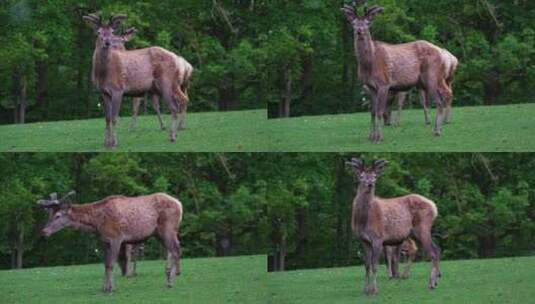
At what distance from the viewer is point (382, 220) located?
17781mm

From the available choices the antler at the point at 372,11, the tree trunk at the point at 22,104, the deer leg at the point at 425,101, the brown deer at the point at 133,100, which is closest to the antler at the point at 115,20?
the brown deer at the point at 133,100

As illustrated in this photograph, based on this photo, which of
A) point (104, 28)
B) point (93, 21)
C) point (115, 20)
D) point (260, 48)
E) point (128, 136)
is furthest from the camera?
point (260, 48)

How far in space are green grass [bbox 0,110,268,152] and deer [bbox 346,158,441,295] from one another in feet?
6.56

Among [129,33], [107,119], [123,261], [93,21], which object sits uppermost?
[93,21]

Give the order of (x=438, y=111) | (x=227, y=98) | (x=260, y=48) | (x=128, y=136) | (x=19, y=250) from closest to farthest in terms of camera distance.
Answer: (x=128, y=136) → (x=438, y=111) → (x=19, y=250) → (x=227, y=98) → (x=260, y=48)

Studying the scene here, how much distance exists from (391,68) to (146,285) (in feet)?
12.5

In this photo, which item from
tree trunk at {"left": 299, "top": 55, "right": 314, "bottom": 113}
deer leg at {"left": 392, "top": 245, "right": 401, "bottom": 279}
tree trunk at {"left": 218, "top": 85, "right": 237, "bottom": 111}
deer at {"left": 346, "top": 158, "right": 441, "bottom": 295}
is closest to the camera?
deer at {"left": 346, "top": 158, "right": 441, "bottom": 295}

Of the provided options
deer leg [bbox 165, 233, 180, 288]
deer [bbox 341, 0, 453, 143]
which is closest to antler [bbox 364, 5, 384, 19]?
deer [bbox 341, 0, 453, 143]

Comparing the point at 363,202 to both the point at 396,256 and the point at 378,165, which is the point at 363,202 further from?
the point at 396,256

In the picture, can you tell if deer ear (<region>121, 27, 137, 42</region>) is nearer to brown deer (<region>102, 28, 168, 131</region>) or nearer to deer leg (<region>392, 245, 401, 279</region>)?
brown deer (<region>102, 28, 168, 131</region>)

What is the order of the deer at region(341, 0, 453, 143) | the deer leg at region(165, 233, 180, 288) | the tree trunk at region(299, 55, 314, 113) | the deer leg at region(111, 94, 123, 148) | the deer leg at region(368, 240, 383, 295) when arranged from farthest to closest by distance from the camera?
1. the tree trunk at region(299, 55, 314, 113)
2. the deer leg at region(165, 233, 180, 288)
3. the deer at region(341, 0, 453, 143)
4. the deer leg at region(111, 94, 123, 148)
5. the deer leg at region(368, 240, 383, 295)

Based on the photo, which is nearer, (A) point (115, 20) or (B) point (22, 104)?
(A) point (115, 20)

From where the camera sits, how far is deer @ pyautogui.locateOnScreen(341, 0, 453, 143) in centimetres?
1798

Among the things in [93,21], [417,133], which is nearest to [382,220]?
[417,133]
